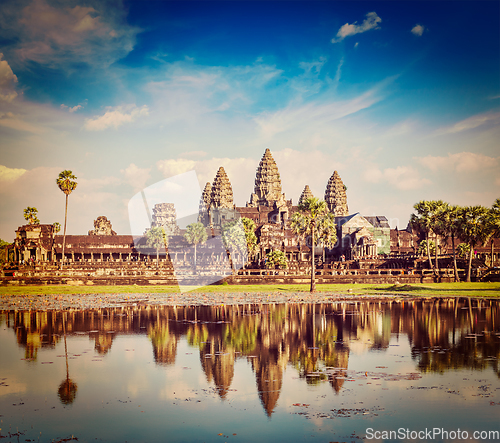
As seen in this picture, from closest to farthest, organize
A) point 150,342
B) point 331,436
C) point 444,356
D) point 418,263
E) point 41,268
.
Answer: point 331,436 < point 444,356 < point 150,342 < point 41,268 < point 418,263

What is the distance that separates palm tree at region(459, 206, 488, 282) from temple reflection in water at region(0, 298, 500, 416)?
2938cm

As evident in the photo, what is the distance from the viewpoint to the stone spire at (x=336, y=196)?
162 m

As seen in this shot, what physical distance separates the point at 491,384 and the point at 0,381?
15.0 metres

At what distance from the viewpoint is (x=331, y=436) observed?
11.6 meters

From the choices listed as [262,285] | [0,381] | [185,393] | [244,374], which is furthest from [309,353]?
[262,285]

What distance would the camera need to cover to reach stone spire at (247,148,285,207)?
163000mm

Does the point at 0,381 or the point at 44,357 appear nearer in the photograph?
the point at 0,381

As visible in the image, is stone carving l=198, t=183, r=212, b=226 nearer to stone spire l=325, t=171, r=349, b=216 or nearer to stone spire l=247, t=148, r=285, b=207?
stone spire l=247, t=148, r=285, b=207

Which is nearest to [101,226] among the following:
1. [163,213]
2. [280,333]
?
[163,213]

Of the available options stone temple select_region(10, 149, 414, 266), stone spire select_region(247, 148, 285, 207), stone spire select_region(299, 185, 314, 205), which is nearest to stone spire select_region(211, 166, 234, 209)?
stone temple select_region(10, 149, 414, 266)

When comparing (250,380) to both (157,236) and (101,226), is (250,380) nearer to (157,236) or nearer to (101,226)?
(157,236)

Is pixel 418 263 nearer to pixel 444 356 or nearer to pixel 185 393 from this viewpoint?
pixel 444 356

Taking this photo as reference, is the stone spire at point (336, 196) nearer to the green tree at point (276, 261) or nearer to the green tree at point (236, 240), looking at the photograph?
the green tree at point (236, 240)

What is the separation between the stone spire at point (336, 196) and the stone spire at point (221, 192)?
3087 centimetres
